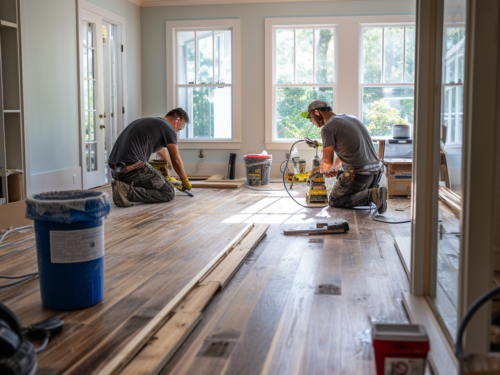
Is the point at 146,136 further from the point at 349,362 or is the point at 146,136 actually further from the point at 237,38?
the point at 349,362

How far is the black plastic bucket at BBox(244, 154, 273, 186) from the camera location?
7844 millimetres

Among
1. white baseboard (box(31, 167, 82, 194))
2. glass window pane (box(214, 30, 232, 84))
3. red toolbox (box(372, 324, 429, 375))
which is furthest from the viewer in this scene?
glass window pane (box(214, 30, 232, 84))

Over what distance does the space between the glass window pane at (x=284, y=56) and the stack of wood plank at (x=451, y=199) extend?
687 centimetres

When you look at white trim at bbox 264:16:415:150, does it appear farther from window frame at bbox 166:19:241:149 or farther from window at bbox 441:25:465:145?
window at bbox 441:25:465:145

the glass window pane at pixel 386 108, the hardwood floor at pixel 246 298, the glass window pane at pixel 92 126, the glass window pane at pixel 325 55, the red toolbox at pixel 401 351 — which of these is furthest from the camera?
the glass window pane at pixel 325 55

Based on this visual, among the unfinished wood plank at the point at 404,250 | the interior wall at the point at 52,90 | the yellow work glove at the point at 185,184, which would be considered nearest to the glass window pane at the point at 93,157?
the interior wall at the point at 52,90

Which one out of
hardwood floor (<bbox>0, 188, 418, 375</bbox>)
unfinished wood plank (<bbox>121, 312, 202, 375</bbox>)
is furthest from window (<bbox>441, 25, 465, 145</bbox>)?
unfinished wood plank (<bbox>121, 312, 202, 375</bbox>)

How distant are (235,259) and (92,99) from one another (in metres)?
4.98

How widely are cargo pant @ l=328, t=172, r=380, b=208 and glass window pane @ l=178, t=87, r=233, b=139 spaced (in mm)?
3853

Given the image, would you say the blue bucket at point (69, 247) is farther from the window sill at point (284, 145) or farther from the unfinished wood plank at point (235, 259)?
the window sill at point (284, 145)

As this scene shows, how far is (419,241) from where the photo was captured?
2.48 meters

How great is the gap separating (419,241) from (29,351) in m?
1.77

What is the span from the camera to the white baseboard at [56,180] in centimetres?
614

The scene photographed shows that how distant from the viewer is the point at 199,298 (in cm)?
261
